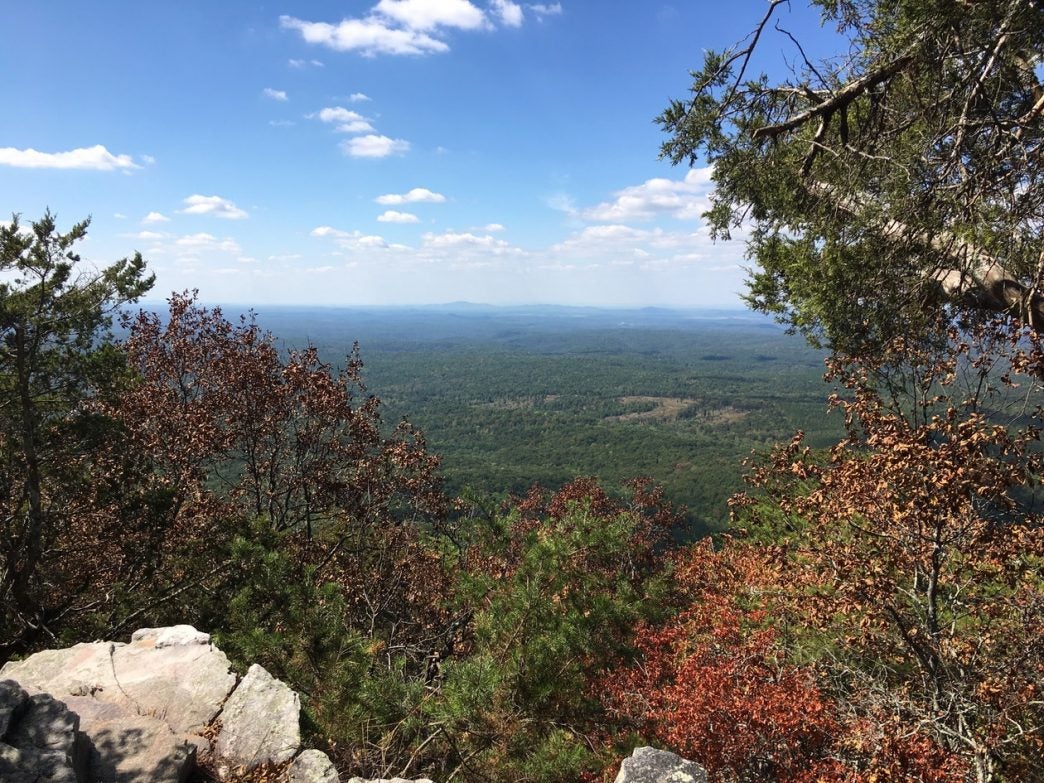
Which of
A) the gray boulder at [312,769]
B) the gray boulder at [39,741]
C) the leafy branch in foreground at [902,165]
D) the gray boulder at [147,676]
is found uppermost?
the leafy branch in foreground at [902,165]

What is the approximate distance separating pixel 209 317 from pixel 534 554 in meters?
9.34

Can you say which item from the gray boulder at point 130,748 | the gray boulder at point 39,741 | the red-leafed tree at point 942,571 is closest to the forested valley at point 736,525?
the red-leafed tree at point 942,571

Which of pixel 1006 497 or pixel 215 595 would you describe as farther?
pixel 215 595

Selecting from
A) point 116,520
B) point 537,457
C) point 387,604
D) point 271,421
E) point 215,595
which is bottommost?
point 537,457

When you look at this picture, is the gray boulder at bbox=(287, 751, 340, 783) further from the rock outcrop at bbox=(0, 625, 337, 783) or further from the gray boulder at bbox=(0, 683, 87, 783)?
the gray boulder at bbox=(0, 683, 87, 783)

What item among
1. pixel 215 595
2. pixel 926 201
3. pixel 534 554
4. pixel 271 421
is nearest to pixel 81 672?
pixel 215 595

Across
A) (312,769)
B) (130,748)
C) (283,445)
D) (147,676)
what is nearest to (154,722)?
(130,748)

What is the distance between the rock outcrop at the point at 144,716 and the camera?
384 cm

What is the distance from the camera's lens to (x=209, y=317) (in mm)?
12078

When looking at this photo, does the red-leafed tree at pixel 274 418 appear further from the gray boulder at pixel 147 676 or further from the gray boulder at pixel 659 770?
the gray boulder at pixel 659 770

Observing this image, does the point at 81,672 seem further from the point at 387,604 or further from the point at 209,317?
the point at 209,317

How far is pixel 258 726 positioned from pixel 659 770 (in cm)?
328

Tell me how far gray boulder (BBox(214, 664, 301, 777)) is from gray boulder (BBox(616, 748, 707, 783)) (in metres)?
2.63

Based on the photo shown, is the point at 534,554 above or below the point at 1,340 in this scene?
below
